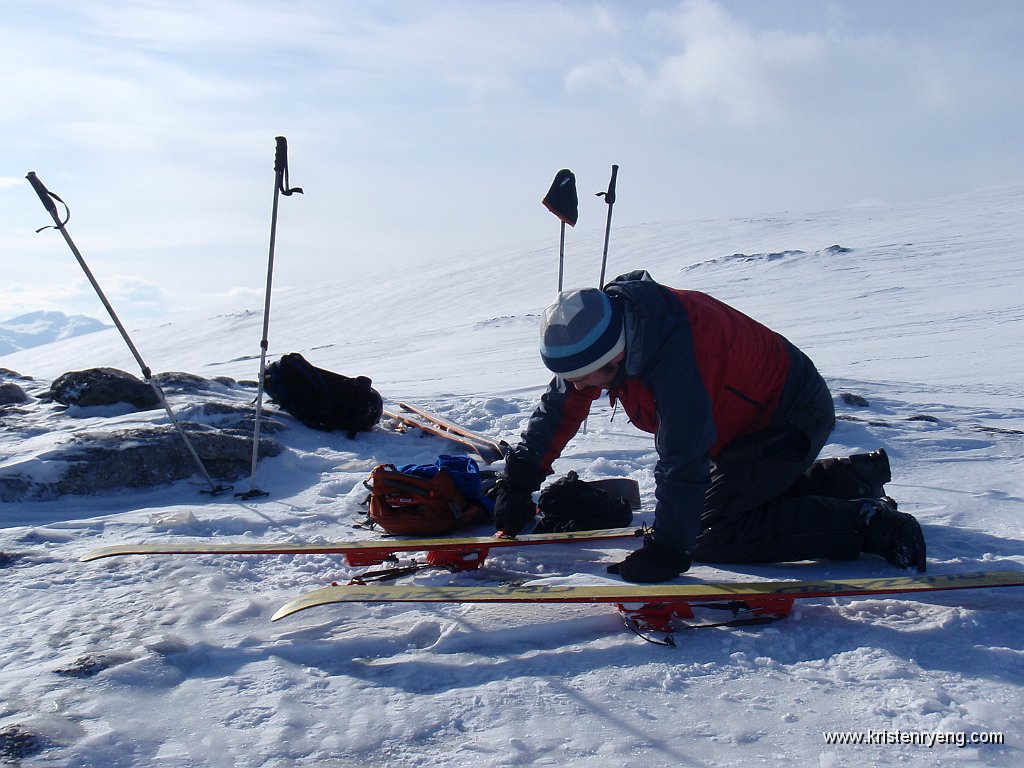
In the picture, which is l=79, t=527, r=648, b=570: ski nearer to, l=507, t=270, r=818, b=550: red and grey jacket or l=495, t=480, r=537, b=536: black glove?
l=495, t=480, r=537, b=536: black glove

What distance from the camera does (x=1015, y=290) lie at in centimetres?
1927

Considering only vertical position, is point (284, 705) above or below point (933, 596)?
below

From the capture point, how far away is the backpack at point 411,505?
14.0 feet

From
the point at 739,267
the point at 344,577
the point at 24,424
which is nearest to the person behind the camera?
the point at 344,577

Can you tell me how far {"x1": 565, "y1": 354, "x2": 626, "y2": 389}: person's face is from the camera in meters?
2.96

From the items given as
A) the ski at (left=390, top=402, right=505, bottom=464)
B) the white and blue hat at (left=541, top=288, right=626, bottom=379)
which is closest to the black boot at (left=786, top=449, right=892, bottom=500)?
the white and blue hat at (left=541, top=288, right=626, bottom=379)

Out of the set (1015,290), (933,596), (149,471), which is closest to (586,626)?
(933,596)

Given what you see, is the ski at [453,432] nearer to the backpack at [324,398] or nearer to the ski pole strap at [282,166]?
the backpack at [324,398]

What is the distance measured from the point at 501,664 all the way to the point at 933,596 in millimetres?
1582

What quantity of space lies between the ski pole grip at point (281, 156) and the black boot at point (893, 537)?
154 inches

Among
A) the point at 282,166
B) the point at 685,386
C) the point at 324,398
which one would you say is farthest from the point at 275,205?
the point at 685,386

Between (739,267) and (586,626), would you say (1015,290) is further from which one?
(586,626)

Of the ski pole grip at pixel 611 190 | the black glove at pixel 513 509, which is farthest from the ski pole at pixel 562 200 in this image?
the black glove at pixel 513 509

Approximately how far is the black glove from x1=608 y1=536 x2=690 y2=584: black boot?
798mm
